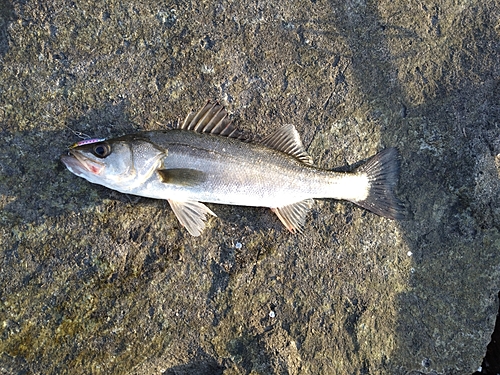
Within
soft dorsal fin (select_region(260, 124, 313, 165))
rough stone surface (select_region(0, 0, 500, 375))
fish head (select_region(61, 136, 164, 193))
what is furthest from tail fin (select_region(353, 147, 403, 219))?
fish head (select_region(61, 136, 164, 193))

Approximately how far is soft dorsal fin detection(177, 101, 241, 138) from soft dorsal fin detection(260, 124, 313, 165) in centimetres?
37

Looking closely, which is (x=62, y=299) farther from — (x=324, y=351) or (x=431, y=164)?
(x=431, y=164)

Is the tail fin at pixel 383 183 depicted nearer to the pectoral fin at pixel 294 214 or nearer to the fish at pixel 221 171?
the fish at pixel 221 171

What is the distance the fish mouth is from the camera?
3205mm

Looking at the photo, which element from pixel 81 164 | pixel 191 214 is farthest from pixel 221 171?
pixel 81 164

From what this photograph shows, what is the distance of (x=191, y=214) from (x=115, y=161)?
767mm

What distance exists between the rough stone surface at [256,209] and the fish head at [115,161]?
27 centimetres

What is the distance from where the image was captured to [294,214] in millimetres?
3691

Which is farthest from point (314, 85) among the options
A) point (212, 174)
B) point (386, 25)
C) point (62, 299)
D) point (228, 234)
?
point (62, 299)

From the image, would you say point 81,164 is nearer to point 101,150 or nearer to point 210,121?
point 101,150

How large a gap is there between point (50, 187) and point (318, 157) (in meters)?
2.42

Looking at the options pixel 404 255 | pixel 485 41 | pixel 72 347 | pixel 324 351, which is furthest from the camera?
pixel 485 41

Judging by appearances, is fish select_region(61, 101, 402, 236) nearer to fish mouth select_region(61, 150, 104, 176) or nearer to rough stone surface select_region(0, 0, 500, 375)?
fish mouth select_region(61, 150, 104, 176)

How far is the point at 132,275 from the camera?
11.3 ft
